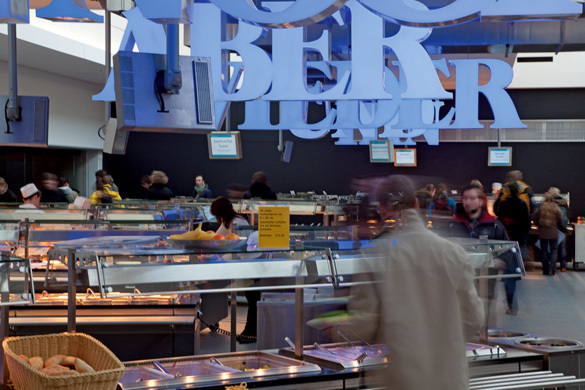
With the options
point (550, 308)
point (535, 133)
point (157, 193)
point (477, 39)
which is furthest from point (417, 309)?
point (535, 133)

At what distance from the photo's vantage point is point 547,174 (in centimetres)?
1925

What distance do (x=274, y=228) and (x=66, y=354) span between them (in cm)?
115

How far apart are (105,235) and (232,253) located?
2263mm

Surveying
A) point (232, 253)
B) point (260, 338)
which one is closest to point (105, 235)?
point (260, 338)

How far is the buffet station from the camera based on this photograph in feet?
10.3

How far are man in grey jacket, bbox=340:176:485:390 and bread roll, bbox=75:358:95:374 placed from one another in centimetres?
109

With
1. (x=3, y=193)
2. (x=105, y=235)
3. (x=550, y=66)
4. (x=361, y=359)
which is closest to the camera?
(x=361, y=359)

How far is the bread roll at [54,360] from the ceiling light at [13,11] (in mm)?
1821

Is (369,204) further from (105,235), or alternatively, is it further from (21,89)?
(21,89)

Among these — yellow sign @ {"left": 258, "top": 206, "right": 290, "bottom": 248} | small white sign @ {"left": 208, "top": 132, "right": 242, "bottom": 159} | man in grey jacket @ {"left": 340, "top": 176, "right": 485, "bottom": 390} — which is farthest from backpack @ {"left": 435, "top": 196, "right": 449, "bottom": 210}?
man in grey jacket @ {"left": 340, "top": 176, "right": 485, "bottom": 390}

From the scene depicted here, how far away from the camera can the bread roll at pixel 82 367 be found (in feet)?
9.66

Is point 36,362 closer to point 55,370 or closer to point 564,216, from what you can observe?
point 55,370

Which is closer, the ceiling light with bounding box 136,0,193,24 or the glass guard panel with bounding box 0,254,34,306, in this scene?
the glass guard panel with bounding box 0,254,34,306

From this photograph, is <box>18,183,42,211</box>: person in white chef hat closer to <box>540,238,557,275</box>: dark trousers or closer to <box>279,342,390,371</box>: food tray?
<box>279,342,390,371</box>: food tray
